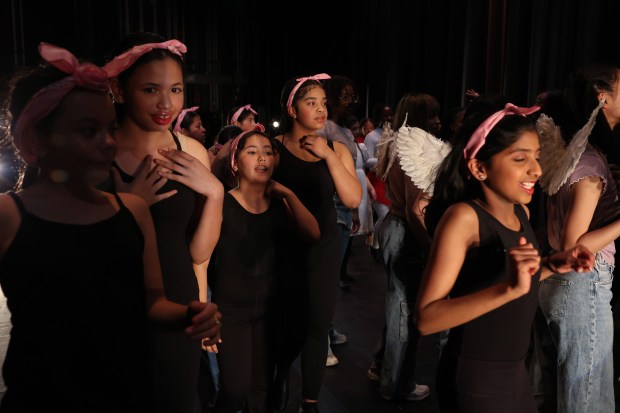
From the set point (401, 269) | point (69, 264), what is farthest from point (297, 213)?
point (69, 264)

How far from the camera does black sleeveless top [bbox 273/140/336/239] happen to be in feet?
9.69

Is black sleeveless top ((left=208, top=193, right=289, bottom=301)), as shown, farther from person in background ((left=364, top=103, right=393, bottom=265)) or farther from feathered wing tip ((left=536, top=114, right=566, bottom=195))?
person in background ((left=364, top=103, right=393, bottom=265))

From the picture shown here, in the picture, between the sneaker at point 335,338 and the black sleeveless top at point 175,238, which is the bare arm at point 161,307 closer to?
the black sleeveless top at point 175,238

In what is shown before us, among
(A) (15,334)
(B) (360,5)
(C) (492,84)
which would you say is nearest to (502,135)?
(A) (15,334)

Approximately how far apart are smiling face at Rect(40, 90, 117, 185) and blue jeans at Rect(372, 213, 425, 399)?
205cm

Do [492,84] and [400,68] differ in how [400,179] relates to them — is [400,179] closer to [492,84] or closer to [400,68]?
[492,84]

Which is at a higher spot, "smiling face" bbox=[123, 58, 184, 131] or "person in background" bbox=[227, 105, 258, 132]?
"smiling face" bbox=[123, 58, 184, 131]

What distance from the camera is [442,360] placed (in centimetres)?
187

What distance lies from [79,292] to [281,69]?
1383 centimetres

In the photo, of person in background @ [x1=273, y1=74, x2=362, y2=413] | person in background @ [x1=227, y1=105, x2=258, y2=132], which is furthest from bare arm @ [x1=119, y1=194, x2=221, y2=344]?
person in background @ [x1=227, y1=105, x2=258, y2=132]

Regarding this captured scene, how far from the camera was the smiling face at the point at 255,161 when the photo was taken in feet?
8.81

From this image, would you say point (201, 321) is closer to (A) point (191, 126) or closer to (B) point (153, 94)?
(B) point (153, 94)

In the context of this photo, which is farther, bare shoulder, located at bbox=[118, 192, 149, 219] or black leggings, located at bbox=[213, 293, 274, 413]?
black leggings, located at bbox=[213, 293, 274, 413]

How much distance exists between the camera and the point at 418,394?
335 cm
